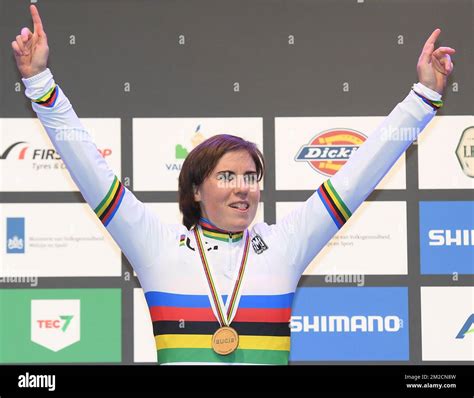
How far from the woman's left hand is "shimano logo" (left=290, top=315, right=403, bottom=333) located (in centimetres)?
86

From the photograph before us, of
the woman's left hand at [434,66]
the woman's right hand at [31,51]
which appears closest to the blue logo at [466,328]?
the woman's left hand at [434,66]

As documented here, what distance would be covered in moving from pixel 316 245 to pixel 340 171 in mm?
278

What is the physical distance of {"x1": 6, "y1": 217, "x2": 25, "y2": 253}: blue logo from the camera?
3.38m

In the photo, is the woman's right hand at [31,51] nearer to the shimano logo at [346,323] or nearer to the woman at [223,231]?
the woman at [223,231]

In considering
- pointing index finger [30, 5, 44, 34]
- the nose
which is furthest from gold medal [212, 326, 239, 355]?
pointing index finger [30, 5, 44, 34]

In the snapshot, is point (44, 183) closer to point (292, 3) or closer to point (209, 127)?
point (209, 127)

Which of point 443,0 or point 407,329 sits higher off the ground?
point 443,0

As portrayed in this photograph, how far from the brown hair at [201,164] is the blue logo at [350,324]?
0.50 metres

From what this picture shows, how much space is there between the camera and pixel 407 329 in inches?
133

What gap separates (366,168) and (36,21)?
124 cm

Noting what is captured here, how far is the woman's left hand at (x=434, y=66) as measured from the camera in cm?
317

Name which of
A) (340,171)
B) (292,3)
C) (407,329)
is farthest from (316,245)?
(292,3)

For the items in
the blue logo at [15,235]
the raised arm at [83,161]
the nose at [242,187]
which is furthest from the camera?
the blue logo at [15,235]

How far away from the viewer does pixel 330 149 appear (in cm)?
341
